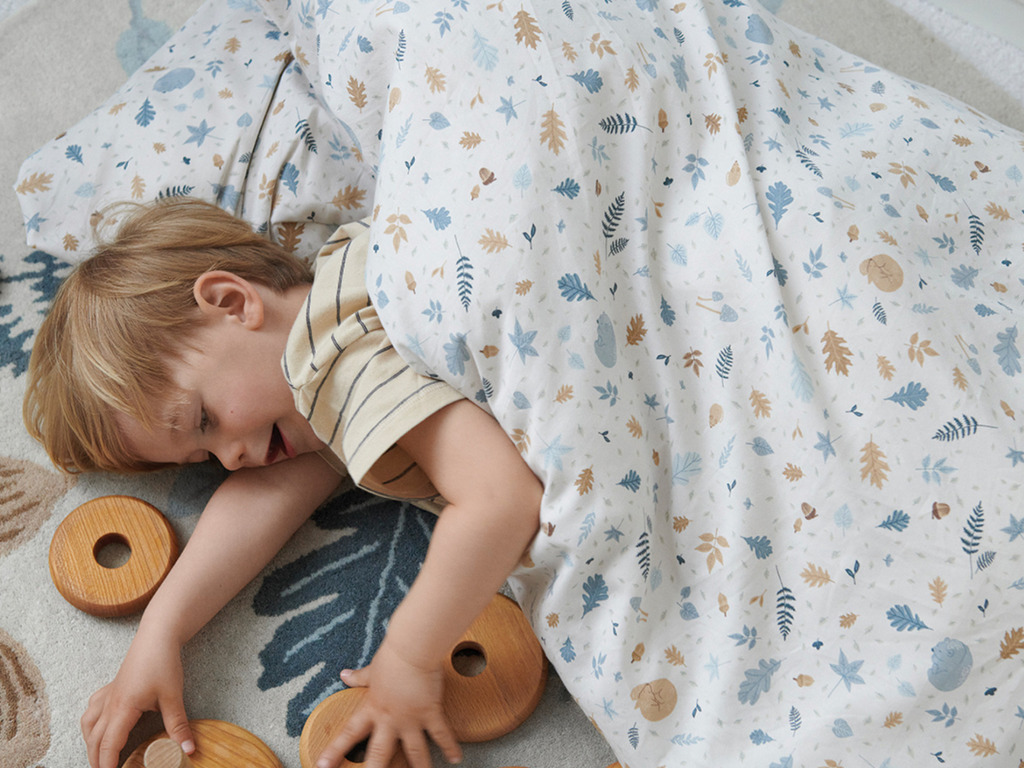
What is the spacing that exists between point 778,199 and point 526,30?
277mm

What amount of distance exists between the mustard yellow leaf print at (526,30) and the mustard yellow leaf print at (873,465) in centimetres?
46

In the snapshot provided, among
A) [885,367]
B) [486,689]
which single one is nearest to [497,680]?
[486,689]

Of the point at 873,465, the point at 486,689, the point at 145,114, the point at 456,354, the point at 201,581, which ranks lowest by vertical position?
the point at 486,689

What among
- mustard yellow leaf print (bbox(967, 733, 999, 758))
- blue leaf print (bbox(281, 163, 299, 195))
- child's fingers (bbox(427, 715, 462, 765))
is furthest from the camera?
blue leaf print (bbox(281, 163, 299, 195))

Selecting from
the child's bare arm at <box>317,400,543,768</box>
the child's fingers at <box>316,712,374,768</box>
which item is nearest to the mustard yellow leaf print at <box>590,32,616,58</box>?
the child's bare arm at <box>317,400,543,768</box>

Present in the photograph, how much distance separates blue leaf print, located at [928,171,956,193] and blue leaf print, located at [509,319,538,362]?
17.7 inches

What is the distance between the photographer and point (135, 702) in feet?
2.63

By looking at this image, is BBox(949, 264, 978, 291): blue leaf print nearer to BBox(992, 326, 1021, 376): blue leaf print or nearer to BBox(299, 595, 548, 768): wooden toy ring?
BBox(992, 326, 1021, 376): blue leaf print

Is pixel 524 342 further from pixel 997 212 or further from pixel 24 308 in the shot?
pixel 24 308

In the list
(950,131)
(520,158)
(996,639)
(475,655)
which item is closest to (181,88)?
(520,158)

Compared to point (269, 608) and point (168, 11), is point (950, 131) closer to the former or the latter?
point (269, 608)

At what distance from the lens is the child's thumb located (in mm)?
799

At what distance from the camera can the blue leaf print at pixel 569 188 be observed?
2.39 ft

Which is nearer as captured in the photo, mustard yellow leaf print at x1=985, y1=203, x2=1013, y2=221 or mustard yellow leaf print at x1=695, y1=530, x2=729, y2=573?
mustard yellow leaf print at x1=695, y1=530, x2=729, y2=573
